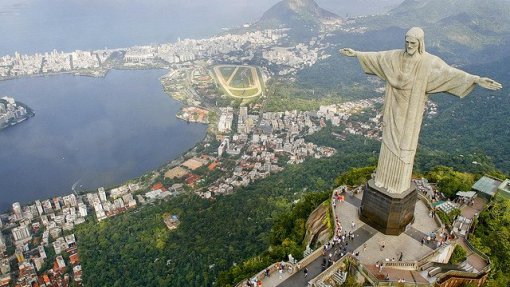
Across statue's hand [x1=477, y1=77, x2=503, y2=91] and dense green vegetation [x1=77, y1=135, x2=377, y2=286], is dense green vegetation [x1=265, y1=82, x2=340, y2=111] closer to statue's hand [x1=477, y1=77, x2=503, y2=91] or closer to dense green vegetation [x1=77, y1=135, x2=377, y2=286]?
dense green vegetation [x1=77, y1=135, x2=377, y2=286]

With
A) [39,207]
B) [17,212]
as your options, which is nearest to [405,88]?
[39,207]

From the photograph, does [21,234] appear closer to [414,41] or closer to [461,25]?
[414,41]

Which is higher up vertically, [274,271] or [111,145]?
[274,271]

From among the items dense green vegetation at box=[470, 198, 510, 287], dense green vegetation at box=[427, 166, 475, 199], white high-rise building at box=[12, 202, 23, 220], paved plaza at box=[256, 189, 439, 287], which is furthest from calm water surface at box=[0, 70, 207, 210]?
dense green vegetation at box=[470, 198, 510, 287]

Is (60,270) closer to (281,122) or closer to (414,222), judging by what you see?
(414,222)

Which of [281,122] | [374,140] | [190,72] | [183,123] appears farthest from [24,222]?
[190,72]
